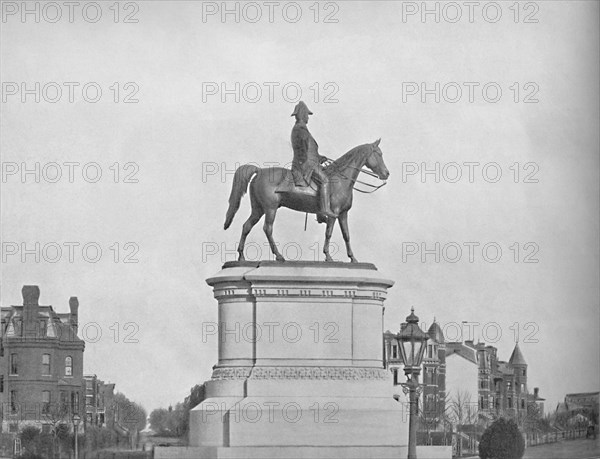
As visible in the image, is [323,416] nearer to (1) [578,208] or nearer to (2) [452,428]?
(1) [578,208]

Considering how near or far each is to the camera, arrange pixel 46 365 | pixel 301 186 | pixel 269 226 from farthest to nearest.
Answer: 1. pixel 46 365
2. pixel 301 186
3. pixel 269 226

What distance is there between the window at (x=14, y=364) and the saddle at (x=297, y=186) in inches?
1565

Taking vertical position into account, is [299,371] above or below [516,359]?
below

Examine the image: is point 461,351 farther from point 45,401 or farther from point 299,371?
point 299,371

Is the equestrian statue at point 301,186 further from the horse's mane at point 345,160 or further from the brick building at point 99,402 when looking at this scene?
the brick building at point 99,402

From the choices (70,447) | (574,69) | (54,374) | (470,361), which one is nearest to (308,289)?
(574,69)

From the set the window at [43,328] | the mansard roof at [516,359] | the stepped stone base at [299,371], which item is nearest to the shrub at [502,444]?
the stepped stone base at [299,371]

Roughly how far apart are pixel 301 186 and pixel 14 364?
40.4 meters

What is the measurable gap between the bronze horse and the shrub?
1520 centimetres

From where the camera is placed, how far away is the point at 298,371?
34344 mm

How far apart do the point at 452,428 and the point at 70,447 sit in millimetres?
20510

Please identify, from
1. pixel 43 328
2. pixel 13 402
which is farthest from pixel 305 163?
pixel 43 328

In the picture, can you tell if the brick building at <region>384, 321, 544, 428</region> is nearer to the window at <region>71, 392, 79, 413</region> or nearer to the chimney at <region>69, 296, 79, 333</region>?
the window at <region>71, 392, 79, 413</region>

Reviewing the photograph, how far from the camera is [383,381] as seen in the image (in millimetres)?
34625
